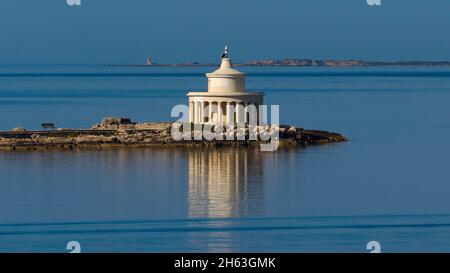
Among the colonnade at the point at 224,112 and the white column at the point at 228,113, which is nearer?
the white column at the point at 228,113

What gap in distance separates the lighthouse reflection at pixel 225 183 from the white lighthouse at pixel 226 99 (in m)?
2.93

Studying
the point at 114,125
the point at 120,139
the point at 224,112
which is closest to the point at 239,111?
the point at 224,112

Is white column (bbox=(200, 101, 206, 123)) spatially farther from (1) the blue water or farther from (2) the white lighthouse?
(1) the blue water

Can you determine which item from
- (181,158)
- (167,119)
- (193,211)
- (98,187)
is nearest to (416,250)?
(193,211)

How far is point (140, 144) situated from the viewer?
182ft

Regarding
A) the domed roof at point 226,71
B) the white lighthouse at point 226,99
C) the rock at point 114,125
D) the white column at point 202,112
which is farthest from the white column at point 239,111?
the rock at point 114,125

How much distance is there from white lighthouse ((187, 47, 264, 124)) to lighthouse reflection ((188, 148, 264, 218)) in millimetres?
2932

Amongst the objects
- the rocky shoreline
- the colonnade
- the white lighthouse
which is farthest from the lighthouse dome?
the rocky shoreline

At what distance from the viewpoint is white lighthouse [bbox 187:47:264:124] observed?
56.8m

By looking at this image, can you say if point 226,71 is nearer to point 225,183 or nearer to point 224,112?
point 224,112

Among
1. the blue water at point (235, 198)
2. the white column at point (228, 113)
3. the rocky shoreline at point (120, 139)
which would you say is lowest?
the blue water at point (235, 198)

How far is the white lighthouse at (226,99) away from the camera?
56.8m

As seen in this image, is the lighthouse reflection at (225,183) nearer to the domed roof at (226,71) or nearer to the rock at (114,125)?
the domed roof at (226,71)
